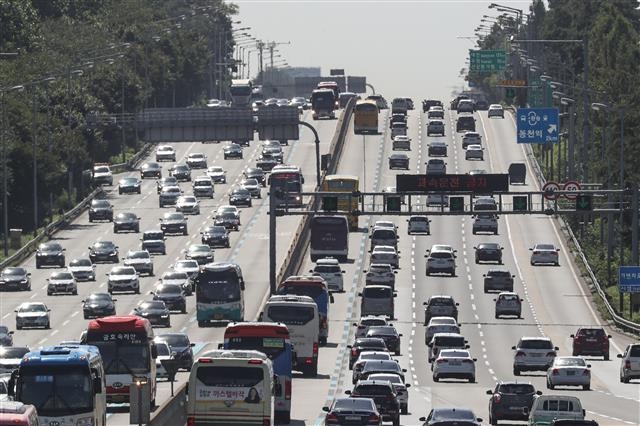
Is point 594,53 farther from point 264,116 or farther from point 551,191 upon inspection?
point 551,191

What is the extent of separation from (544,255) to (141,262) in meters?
24.5

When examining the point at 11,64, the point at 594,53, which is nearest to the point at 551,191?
the point at 11,64

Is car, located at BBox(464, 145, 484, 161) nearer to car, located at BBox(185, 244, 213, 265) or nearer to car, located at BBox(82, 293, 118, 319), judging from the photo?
car, located at BBox(185, 244, 213, 265)

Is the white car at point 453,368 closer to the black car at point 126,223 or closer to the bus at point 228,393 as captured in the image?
the bus at point 228,393

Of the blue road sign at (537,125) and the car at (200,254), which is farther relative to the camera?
the blue road sign at (537,125)

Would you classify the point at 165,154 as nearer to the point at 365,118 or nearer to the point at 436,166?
the point at 365,118

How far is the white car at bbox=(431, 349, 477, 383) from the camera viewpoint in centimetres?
7656

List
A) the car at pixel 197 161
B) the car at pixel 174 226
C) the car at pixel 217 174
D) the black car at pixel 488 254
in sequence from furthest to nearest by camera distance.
Answer: the car at pixel 197 161
the car at pixel 217 174
the car at pixel 174 226
the black car at pixel 488 254

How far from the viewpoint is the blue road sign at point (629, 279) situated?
100 meters

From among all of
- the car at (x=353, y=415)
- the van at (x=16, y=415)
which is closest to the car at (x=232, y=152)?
the car at (x=353, y=415)

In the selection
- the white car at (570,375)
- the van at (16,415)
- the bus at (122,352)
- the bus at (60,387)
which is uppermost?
the van at (16,415)

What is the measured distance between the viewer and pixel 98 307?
332 ft

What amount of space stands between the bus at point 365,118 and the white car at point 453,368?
114 m

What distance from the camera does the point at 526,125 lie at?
5566 inches
